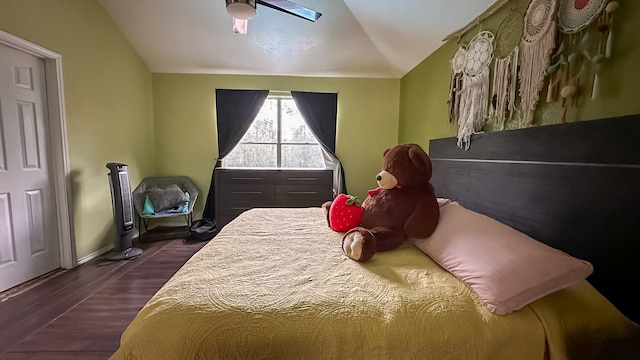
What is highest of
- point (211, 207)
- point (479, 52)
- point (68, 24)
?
point (68, 24)

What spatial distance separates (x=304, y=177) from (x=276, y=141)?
802mm

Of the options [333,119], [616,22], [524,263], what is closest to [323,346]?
[524,263]

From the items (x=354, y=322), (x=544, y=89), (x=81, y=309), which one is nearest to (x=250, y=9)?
(x=544, y=89)

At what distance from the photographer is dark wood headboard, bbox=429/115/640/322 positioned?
3.10ft

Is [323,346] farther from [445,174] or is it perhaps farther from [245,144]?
[245,144]

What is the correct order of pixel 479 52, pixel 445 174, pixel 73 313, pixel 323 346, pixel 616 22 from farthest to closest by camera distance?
pixel 445 174 < pixel 479 52 < pixel 73 313 < pixel 616 22 < pixel 323 346

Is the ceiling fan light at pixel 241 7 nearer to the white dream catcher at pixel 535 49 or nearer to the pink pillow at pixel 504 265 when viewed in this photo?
the white dream catcher at pixel 535 49

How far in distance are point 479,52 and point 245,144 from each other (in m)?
3.07

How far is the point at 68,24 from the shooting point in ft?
8.04

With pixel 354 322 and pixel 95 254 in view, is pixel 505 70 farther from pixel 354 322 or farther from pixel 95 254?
pixel 95 254

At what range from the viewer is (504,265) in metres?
0.96

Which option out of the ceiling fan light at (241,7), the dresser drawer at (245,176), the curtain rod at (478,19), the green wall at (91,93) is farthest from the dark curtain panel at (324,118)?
the green wall at (91,93)

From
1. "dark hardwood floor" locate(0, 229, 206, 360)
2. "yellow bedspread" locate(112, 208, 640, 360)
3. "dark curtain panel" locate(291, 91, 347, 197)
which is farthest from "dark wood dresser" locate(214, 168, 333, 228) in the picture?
"yellow bedspread" locate(112, 208, 640, 360)

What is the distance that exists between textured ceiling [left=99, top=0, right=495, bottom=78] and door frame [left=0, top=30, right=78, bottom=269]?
1.06m
